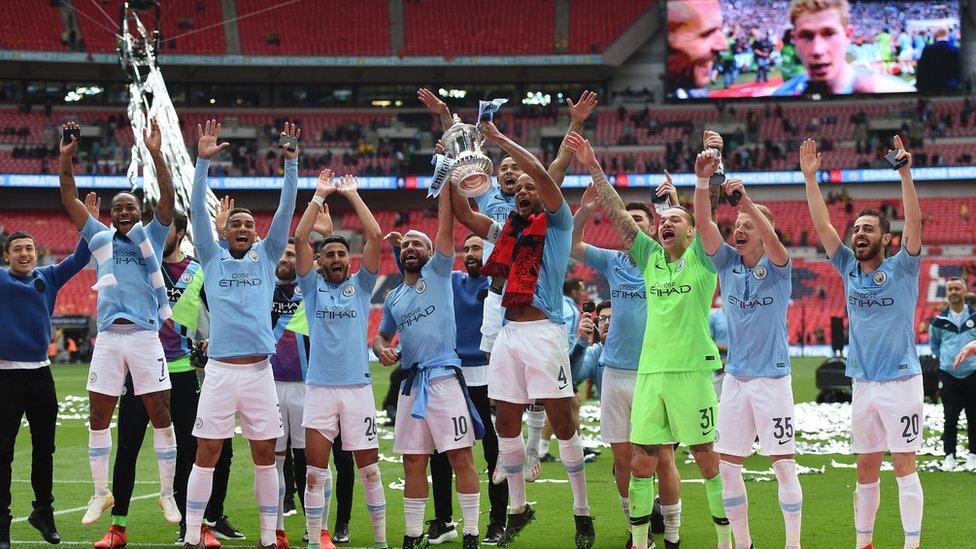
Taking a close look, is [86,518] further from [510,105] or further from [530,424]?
[510,105]

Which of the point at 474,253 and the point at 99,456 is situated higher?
the point at 474,253

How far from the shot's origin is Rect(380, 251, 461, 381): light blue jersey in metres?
8.72

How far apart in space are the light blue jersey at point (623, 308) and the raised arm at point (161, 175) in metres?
3.32

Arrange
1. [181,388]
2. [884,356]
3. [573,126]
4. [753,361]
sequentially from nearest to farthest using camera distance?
1. [884,356]
2. [753,361]
3. [573,126]
4. [181,388]

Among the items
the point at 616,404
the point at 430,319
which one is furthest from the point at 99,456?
the point at 616,404

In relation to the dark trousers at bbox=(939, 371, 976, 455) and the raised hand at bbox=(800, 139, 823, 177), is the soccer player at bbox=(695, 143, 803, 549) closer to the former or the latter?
the raised hand at bbox=(800, 139, 823, 177)

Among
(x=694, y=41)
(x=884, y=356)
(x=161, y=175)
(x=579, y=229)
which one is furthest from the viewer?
(x=694, y=41)

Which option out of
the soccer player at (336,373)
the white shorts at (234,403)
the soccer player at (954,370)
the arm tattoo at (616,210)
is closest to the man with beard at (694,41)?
the soccer player at (954,370)

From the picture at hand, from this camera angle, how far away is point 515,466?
865cm

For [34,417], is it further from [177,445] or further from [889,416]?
[889,416]

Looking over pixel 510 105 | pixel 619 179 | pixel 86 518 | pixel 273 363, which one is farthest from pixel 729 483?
pixel 510 105

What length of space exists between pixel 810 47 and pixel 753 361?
50.6 meters

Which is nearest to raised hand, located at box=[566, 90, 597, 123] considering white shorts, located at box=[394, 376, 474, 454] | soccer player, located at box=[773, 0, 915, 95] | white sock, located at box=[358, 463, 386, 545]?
white shorts, located at box=[394, 376, 474, 454]

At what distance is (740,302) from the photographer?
8.20 metres
